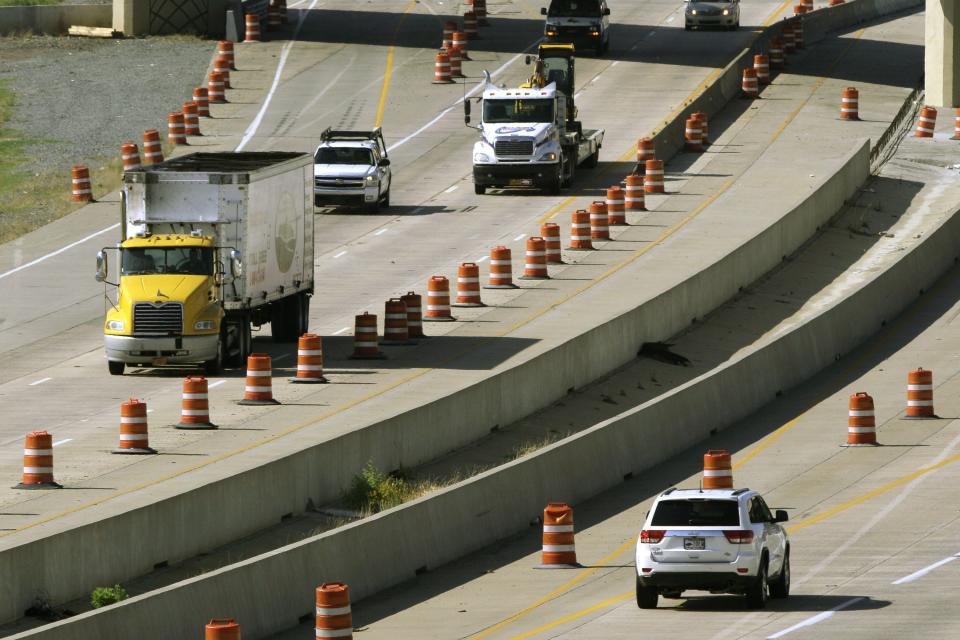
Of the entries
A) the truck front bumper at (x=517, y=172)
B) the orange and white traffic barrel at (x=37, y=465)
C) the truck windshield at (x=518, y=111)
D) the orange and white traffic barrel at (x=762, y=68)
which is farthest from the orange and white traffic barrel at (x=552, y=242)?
the orange and white traffic barrel at (x=762, y=68)

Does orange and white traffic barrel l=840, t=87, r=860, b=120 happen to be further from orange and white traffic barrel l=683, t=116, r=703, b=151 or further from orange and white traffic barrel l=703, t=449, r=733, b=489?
orange and white traffic barrel l=703, t=449, r=733, b=489

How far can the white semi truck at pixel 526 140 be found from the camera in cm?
5225

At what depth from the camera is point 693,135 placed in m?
58.8

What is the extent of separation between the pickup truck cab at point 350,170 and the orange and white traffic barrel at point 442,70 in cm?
1685

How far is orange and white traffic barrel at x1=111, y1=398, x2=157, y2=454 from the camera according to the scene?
27.6 metres

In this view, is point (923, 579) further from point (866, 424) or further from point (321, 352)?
point (321, 352)

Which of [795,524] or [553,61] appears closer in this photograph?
[795,524]

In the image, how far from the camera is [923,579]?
23219 mm

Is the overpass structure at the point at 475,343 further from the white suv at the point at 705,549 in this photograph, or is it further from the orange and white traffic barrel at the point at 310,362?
the white suv at the point at 705,549

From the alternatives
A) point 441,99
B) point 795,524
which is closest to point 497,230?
point 441,99

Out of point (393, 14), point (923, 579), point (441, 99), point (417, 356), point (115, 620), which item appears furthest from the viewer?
point (393, 14)

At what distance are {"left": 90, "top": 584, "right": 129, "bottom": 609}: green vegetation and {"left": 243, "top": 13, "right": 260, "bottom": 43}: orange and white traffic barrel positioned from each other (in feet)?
175

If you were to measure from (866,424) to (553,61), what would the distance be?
25.8 m

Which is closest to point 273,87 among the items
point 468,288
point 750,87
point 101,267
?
point 750,87
